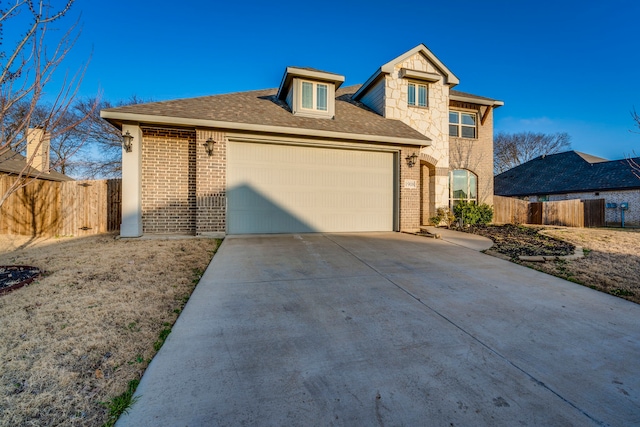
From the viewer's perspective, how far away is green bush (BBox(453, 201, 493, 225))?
11844mm

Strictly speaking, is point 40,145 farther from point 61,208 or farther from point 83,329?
point 83,329

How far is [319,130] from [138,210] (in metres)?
5.25

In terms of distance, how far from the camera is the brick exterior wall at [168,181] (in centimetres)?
762

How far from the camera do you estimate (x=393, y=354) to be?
2.47 m

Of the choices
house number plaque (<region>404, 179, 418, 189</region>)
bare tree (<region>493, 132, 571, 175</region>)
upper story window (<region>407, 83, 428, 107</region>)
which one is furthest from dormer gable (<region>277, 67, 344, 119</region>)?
bare tree (<region>493, 132, 571, 175</region>)

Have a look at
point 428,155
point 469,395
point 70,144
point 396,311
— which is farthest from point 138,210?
point 70,144

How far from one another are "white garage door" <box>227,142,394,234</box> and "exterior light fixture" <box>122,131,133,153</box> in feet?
7.77

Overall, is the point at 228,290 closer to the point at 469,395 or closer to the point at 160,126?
the point at 469,395

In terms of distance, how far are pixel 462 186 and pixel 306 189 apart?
8.34 m

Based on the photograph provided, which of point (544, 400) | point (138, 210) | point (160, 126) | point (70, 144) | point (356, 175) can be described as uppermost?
point (70, 144)

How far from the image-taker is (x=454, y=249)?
22.0ft

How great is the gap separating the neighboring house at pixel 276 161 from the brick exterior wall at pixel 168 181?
24 millimetres

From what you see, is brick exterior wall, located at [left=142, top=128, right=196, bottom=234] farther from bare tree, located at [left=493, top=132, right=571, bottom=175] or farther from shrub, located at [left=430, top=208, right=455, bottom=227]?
bare tree, located at [left=493, top=132, right=571, bottom=175]

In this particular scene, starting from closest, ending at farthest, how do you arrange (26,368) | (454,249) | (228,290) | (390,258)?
(26,368) → (228,290) → (390,258) → (454,249)
